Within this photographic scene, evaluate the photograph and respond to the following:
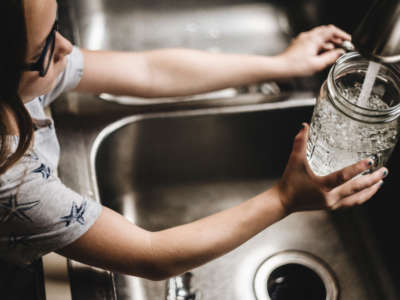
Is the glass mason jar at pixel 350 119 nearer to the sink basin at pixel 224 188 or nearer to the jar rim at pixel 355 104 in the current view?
the jar rim at pixel 355 104

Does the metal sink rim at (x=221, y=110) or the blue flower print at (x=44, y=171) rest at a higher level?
the blue flower print at (x=44, y=171)

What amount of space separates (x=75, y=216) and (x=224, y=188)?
1.31 feet

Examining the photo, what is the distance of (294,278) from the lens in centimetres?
75

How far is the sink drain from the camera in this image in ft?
2.35

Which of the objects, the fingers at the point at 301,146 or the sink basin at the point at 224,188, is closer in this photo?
the fingers at the point at 301,146

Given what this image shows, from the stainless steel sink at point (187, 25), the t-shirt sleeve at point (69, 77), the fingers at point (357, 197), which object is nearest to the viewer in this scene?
the fingers at point (357, 197)

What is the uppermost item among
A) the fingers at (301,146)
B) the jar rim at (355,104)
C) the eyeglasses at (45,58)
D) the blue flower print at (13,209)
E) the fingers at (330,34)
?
A: the eyeglasses at (45,58)

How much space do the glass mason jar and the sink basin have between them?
18 centimetres

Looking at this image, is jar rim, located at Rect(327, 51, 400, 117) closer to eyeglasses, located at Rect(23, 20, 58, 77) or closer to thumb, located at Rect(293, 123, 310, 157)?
thumb, located at Rect(293, 123, 310, 157)

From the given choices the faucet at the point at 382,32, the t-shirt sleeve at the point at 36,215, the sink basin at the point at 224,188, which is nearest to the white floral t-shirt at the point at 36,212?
the t-shirt sleeve at the point at 36,215

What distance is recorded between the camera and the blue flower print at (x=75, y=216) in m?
0.52

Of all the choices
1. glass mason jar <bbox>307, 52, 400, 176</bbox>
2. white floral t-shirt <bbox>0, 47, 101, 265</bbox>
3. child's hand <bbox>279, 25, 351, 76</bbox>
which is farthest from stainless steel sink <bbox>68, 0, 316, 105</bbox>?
white floral t-shirt <bbox>0, 47, 101, 265</bbox>

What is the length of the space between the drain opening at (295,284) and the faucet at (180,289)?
0.47ft

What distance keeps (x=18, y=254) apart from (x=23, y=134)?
154 millimetres
